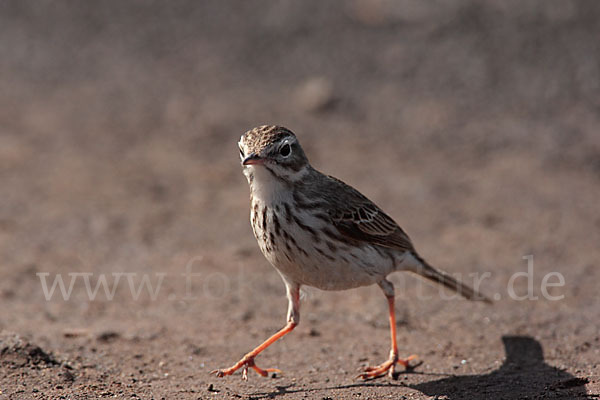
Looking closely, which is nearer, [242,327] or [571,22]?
[242,327]

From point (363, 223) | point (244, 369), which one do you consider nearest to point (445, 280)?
point (363, 223)

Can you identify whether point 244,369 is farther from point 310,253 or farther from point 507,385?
point 507,385

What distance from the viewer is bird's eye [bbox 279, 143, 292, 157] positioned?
7051 mm

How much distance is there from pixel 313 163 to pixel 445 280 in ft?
19.0

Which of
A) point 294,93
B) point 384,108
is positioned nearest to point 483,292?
point 384,108

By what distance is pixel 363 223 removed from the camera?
780 centimetres

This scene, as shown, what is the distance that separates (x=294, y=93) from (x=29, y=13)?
740 cm

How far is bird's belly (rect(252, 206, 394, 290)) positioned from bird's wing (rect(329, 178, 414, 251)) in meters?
0.15

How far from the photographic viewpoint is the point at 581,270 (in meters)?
11.0

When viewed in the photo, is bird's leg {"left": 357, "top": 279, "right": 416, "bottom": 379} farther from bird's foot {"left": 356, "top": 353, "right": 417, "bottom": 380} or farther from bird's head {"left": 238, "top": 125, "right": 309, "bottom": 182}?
bird's head {"left": 238, "top": 125, "right": 309, "bottom": 182}

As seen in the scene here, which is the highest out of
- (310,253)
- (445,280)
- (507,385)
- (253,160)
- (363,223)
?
(253,160)

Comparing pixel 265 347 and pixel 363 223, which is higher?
pixel 363 223

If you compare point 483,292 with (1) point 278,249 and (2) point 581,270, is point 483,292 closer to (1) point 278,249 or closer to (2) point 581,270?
(2) point 581,270

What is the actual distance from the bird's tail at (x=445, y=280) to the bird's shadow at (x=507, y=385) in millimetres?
1148
